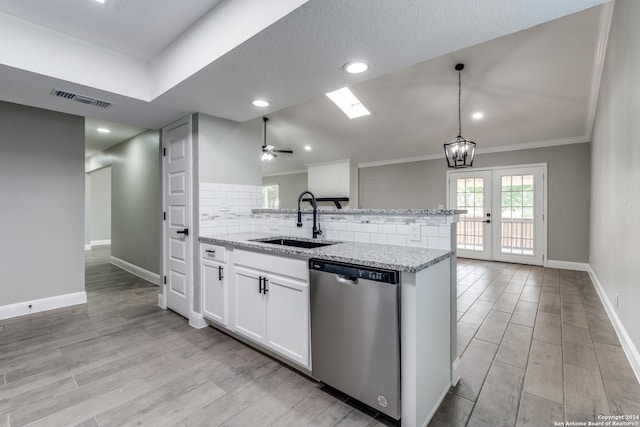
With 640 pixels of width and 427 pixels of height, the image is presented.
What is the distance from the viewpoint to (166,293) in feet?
11.0

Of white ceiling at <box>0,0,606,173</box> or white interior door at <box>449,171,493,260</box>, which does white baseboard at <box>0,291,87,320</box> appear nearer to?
white ceiling at <box>0,0,606,173</box>

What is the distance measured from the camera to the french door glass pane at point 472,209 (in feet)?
20.3

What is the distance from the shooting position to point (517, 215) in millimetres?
5773

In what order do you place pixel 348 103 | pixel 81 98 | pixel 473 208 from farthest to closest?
pixel 473 208, pixel 348 103, pixel 81 98

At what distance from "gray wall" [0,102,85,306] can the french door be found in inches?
241

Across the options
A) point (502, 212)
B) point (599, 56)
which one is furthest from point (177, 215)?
point (502, 212)

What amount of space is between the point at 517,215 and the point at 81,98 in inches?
277

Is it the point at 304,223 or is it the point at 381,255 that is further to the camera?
the point at 304,223

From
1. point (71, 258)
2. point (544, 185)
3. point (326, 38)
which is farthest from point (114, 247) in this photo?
point (544, 185)

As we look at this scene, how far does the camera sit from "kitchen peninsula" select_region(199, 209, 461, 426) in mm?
1439

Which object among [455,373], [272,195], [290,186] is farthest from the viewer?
[272,195]

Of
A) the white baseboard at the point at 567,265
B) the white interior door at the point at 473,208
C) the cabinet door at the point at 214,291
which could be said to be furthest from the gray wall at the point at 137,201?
the white baseboard at the point at 567,265

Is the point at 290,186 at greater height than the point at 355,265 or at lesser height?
greater

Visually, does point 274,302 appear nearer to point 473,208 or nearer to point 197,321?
point 197,321
